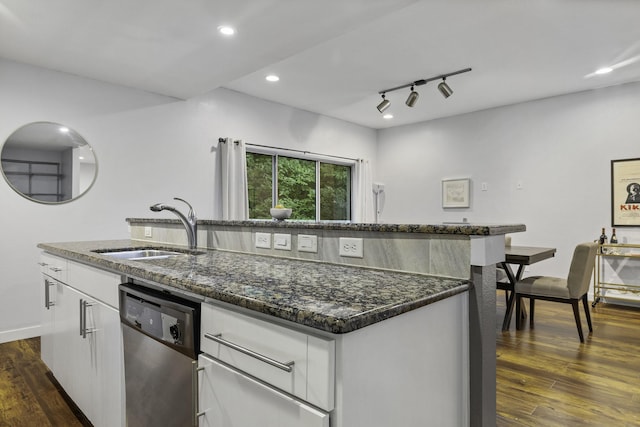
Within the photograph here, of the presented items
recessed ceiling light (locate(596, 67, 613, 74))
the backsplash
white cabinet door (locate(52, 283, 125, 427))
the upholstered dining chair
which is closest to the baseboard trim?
white cabinet door (locate(52, 283, 125, 427))

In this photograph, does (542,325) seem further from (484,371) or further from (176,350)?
(176,350)

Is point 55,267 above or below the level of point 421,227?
below

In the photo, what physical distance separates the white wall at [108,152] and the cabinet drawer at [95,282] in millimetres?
1794

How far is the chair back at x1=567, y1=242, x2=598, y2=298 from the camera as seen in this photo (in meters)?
3.02

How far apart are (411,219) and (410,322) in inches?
214

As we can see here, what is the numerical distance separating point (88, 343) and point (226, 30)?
7.12 feet

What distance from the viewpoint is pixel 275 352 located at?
880 mm

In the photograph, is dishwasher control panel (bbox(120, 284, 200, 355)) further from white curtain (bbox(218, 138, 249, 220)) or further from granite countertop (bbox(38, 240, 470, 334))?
white curtain (bbox(218, 138, 249, 220))

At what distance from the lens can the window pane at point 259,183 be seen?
5.00 meters

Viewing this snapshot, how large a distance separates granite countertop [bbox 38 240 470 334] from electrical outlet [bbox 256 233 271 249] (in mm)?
209

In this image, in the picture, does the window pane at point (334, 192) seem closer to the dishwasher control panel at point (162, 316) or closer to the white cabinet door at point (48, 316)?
the white cabinet door at point (48, 316)

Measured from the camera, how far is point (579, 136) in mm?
4668

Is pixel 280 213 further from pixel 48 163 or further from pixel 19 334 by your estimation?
pixel 19 334

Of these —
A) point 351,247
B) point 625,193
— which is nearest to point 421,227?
point 351,247
